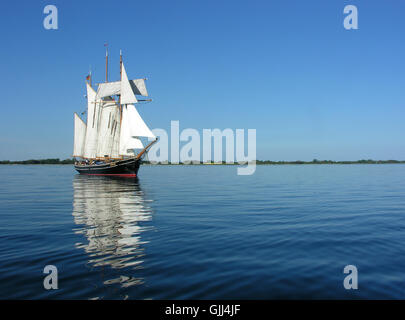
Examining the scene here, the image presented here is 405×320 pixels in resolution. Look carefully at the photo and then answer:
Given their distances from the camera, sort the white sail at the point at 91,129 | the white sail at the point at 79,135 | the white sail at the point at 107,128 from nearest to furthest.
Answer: the white sail at the point at 107,128 < the white sail at the point at 91,129 < the white sail at the point at 79,135

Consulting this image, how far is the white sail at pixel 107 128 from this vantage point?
79975mm

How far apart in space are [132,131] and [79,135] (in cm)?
1998

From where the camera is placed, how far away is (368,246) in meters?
11.5

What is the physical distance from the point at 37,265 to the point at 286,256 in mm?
7743

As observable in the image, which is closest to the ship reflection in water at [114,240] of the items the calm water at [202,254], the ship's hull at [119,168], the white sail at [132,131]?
the calm water at [202,254]

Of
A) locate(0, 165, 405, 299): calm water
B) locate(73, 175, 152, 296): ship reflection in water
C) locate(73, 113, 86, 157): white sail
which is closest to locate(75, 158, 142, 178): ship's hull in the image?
locate(73, 113, 86, 157): white sail

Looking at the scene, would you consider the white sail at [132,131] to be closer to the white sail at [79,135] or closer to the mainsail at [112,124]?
the mainsail at [112,124]

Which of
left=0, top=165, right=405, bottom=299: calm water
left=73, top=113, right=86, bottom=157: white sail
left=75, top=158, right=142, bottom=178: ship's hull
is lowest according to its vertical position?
left=0, top=165, right=405, bottom=299: calm water

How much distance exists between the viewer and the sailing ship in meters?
76.0

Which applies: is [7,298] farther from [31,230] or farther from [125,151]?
[125,151]

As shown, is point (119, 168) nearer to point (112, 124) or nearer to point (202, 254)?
point (112, 124)

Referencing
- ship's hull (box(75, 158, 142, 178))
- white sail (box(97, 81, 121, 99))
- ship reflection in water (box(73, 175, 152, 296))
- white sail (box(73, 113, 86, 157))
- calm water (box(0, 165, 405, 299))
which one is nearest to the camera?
calm water (box(0, 165, 405, 299))

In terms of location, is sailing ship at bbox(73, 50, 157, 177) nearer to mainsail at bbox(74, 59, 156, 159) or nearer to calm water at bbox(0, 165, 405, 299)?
mainsail at bbox(74, 59, 156, 159)
